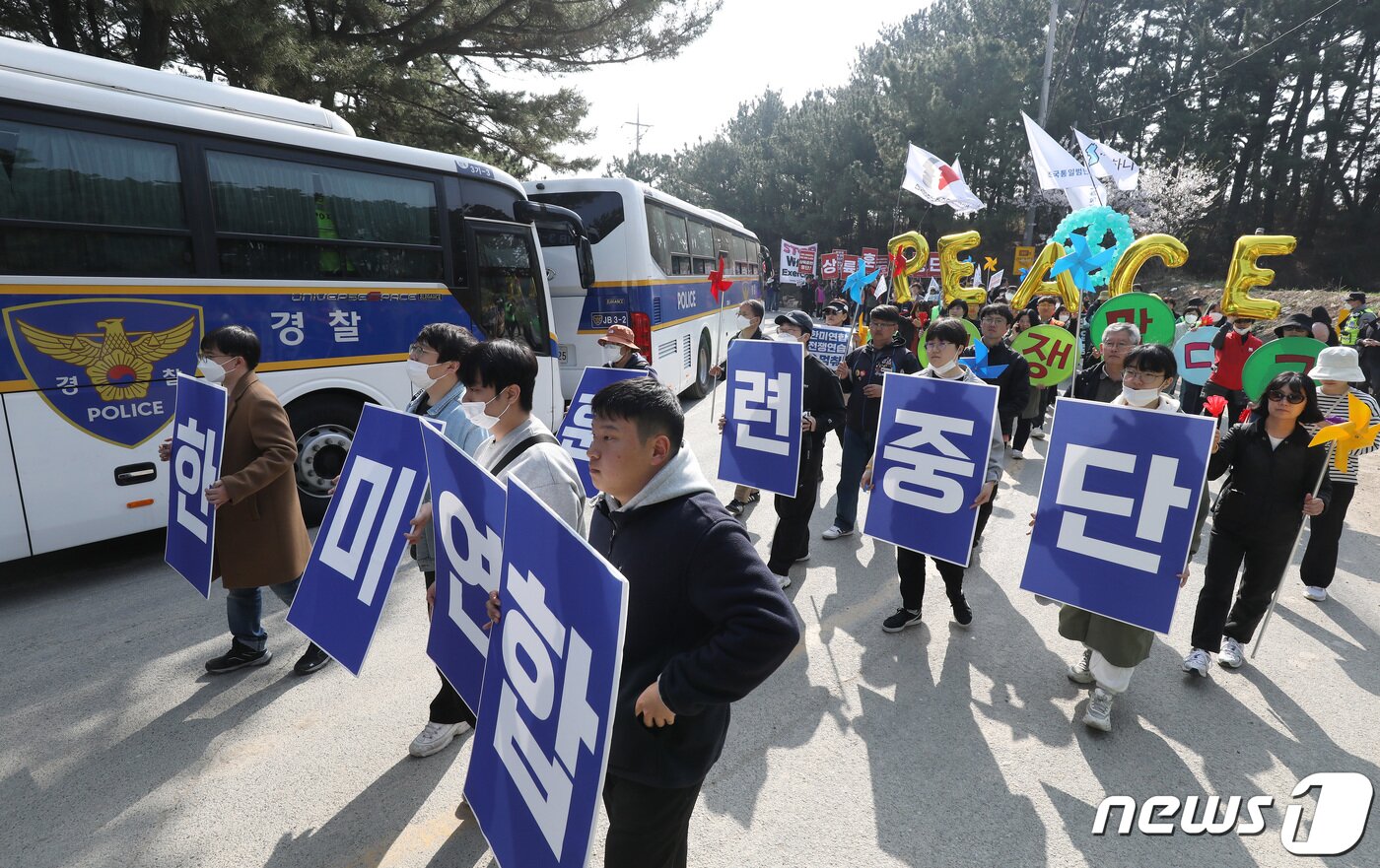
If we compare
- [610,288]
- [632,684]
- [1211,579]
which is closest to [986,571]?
[1211,579]

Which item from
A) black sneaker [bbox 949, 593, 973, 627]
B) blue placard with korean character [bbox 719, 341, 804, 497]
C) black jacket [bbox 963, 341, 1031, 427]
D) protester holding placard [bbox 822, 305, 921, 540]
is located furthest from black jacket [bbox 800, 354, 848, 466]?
black sneaker [bbox 949, 593, 973, 627]

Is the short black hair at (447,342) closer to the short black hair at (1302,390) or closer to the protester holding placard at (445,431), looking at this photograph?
the protester holding placard at (445,431)

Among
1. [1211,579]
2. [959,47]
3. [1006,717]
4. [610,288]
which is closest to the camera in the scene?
[1006,717]

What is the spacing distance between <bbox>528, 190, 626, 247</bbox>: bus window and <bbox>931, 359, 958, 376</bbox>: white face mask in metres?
6.05

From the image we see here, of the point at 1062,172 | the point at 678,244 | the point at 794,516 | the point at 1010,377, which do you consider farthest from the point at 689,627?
the point at 1062,172

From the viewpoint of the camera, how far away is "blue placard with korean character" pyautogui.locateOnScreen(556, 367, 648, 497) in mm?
4898

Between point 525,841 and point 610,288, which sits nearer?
point 525,841

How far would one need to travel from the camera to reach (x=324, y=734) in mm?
3074

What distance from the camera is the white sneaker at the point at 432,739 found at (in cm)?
293

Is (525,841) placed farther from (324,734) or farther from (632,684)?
(324,734)

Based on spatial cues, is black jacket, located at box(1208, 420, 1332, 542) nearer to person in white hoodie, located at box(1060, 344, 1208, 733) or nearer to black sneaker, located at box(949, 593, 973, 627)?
person in white hoodie, located at box(1060, 344, 1208, 733)

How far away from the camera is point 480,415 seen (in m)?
2.73

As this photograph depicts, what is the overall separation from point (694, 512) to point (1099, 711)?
2.58m

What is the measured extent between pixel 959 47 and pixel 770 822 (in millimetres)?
36433
